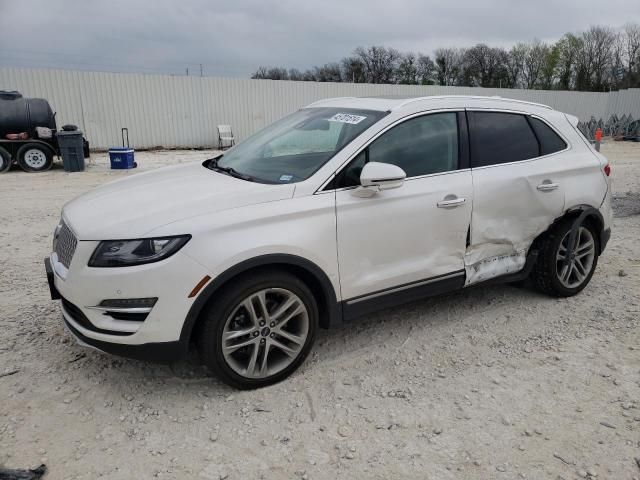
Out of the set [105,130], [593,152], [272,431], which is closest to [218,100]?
[105,130]

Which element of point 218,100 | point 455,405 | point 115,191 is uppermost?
point 218,100

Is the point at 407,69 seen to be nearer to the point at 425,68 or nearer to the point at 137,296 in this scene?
the point at 425,68

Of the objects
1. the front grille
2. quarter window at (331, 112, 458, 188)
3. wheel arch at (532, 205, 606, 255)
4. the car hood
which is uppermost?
quarter window at (331, 112, 458, 188)

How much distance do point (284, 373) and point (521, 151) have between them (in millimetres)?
2560

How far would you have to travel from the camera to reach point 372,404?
3.07 meters

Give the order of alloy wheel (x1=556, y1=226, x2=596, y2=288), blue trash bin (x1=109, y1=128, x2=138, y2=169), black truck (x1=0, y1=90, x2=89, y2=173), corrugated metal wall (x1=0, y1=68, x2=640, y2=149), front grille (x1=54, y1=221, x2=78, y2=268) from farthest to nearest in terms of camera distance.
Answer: corrugated metal wall (x1=0, y1=68, x2=640, y2=149) < blue trash bin (x1=109, y1=128, x2=138, y2=169) < black truck (x1=0, y1=90, x2=89, y2=173) < alloy wheel (x1=556, y1=226, x2=596, y2=288) < front grille (x1=54, y1=221, x2=78, y2=268)

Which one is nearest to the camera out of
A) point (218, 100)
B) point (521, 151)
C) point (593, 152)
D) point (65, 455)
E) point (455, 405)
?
point (65, 455)

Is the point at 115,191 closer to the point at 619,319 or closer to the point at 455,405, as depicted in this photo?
the point at 455,405

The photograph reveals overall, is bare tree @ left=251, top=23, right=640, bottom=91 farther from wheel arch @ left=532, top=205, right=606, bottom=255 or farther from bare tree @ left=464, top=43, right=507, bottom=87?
wheel arch @ left=532, top=205, right=606, bottom=255

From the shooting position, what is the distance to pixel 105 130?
18641 millimetres

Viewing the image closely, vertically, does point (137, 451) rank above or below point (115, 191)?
below

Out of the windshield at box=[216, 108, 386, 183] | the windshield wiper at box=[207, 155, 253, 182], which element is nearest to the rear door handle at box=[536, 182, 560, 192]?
the windshield at box=[216, 108, 386, 183]

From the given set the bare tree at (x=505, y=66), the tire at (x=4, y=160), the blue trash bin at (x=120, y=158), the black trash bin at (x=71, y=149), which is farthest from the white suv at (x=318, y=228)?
the bare tree at (x=505, y=66)

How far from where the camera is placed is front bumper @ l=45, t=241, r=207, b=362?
107 inches
